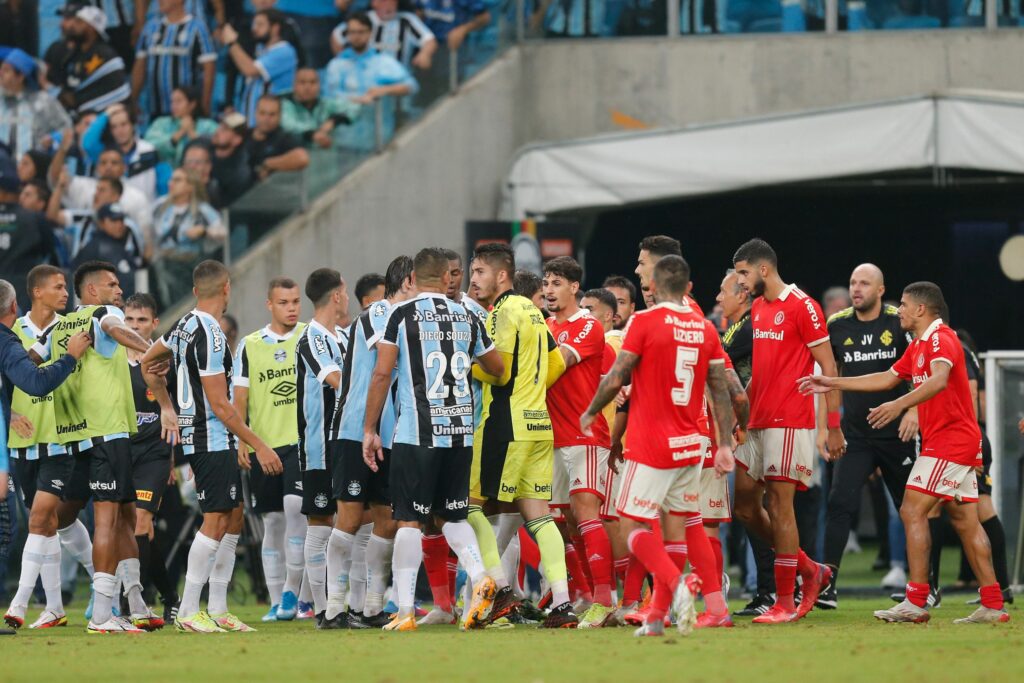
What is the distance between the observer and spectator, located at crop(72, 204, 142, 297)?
719 inches

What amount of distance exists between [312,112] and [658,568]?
37.3 ft

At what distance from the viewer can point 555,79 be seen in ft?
69.8

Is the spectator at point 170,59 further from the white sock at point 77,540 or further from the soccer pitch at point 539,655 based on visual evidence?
the soccer pitch at point 539,655

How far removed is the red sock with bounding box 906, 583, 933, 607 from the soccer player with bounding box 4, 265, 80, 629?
553 cm

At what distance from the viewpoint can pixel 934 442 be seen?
1083 cm

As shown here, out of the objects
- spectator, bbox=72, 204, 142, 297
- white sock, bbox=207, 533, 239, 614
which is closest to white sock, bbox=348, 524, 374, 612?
white sock, bbox=207, 533, 239, 614

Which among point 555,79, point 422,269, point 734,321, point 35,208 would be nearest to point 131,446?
point 422,269

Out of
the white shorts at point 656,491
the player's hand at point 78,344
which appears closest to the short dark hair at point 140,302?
the player's hand at point 78,344

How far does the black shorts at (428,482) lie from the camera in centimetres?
1035

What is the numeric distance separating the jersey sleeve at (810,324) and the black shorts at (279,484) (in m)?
4.05

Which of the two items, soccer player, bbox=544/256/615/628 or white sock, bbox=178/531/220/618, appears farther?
soccer player, bbox=544/256/615/628

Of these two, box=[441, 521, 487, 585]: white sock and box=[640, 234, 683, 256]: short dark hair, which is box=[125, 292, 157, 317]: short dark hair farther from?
box=[640, 234, 683, 256]: short dark hair

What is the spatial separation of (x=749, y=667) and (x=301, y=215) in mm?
11316

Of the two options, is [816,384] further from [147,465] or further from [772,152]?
[772,152]
